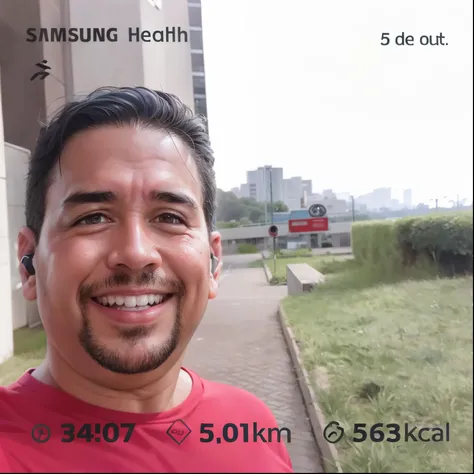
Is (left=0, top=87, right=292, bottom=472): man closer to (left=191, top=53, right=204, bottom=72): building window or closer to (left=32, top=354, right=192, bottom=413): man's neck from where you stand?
(left=32, top=354, right=192, bottom=413): man's neck

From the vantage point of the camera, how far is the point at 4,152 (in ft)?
3.12

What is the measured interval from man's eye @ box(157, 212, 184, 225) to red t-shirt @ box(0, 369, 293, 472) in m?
0.40

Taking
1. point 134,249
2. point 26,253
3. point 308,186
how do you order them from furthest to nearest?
point 308,186, point 26,253, point 134,249

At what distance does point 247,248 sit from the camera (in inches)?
42.0

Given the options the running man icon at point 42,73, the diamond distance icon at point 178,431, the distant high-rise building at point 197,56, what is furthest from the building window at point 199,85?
the diamond distance icon at point 178,431

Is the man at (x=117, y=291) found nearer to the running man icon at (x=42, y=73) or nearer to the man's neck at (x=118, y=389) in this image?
the man's neck at (x=118, y=389)

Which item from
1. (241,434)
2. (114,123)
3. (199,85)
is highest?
(199,85)

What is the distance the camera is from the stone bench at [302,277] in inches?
41.7

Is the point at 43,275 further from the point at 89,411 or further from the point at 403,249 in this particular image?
the point at 403,249

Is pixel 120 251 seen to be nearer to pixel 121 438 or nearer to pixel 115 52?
pixel 121 438

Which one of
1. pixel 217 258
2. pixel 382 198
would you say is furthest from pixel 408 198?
pixel 217 258

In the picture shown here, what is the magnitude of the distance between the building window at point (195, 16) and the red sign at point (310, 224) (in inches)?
21.2

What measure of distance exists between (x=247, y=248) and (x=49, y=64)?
64 centimetres

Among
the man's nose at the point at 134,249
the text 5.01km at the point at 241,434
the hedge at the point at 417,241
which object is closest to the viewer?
the man's nose at the point at 134,249
